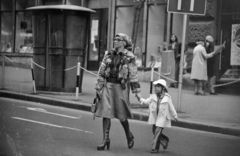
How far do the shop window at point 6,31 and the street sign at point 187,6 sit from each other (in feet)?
55.8

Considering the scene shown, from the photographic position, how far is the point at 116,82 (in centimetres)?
777

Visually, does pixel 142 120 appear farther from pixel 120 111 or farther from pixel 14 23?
pixel 14 23

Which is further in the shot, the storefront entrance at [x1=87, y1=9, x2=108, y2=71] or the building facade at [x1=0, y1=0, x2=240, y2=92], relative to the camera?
the storefront entrance at [x1=87, y1=9, x2=108, y2=71]

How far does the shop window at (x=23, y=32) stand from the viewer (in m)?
26.0

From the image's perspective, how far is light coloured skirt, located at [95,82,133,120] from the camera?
770cm

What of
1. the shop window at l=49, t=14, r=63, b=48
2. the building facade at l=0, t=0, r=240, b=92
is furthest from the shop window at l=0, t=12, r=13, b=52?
the shop window at l=49, t=14, r=63, b=48

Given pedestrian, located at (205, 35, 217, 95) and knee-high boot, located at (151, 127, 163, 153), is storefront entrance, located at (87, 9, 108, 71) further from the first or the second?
knee-high boot, located at (151, 127, 163, 153)

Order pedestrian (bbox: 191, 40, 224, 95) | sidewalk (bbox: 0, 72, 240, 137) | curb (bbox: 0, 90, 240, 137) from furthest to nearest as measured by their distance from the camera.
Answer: pedestrian (bbox: 191, 40, 224, 95), sidewalk (bbox: 0, 72, 240, 137), curb (bbox: 0, 90, 240, 137)

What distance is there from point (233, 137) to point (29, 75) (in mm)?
11279

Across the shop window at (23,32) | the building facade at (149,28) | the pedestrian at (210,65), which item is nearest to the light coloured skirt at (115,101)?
the building facade at (149,28)

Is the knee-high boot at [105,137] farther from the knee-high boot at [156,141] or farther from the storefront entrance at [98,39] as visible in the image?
the storefront entrance at [98,39]

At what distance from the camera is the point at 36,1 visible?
25656 millimetres

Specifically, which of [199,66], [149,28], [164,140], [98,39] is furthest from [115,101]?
[98,39]

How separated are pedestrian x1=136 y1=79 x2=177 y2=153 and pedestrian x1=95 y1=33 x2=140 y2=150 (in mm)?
287
